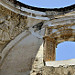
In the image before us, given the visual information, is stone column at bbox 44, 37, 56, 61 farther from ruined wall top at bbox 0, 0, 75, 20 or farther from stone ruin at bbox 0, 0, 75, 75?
ruined wall top at bbox 0, 0, 75, 20

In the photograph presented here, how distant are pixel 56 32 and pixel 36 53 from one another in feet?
3.69

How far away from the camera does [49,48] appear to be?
5746mm

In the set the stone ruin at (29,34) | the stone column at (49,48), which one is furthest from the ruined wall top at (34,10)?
the stone column at (49,48)

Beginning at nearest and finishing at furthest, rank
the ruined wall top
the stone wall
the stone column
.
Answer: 1. the stone wall
2. the stone column
3. the ruined wall top

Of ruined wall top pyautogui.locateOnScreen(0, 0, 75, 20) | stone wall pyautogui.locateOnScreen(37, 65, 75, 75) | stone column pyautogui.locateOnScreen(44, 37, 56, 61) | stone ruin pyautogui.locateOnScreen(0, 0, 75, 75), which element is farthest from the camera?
ruined wall top pyautogui.locateOnScreen(0, 0, 75, 20)

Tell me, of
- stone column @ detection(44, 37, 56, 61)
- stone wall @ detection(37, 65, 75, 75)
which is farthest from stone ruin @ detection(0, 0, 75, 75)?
stone wall @ detection(37, 65, 75, 75)

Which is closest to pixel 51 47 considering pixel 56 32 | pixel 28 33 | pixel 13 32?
pixel 56 32

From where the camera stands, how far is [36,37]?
590cm

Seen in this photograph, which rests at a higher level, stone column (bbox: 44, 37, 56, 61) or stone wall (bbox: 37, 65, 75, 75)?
stone column (bbox: 44, 37, 56, 61)

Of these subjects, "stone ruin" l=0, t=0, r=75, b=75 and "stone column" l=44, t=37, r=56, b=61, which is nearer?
"stone ruin" l=0, t=0, r=75, b=75

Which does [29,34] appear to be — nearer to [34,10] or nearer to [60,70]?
[34,10]

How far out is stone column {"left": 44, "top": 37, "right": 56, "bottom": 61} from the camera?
18.0ft

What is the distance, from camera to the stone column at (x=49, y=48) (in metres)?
5.49

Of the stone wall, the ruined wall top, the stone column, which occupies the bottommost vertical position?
the stone wall
